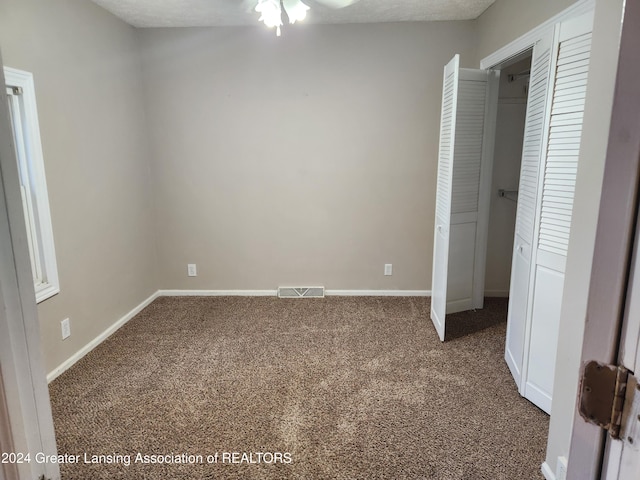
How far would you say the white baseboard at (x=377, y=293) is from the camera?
3.98m

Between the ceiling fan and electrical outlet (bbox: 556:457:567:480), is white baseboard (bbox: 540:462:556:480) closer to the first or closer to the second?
electrical outlet (bbox: 556:457:567:480)

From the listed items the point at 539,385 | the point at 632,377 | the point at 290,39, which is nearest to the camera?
the point at 632,377

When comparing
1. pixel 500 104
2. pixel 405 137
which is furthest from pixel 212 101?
pixel 500 104

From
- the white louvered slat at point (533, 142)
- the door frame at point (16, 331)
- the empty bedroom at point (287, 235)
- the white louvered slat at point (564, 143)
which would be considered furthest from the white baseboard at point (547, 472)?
the door frame at point (16, 331)

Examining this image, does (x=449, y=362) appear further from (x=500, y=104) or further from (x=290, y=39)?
(x=290, y=39)

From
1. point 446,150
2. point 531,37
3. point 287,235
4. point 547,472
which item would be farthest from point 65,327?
point 531,37

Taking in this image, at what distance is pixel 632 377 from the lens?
51 centimetres

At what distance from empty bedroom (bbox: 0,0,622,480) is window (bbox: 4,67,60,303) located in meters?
0.01

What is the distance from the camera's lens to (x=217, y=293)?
407 cm

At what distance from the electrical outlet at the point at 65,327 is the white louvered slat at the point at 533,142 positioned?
3168 mm

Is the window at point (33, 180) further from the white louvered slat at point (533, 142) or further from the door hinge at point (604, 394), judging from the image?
the white louvered slat at point (533, 142)

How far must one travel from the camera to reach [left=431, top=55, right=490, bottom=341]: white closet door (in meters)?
2.90

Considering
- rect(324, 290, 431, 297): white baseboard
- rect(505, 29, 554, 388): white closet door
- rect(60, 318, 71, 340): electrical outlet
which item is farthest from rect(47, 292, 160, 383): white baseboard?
rect(505, 29, 554, 388): white closet door

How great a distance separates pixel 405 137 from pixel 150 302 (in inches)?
121
